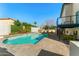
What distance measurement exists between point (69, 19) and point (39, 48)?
495 mm

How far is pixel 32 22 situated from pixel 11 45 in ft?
1.21

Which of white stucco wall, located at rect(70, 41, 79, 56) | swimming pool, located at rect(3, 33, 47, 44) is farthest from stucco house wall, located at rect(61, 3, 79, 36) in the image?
swimming pool, located at rect(3, 33, 47, 44)

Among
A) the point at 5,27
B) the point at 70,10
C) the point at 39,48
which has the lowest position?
the point at 39,48

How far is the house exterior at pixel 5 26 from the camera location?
10.2ft

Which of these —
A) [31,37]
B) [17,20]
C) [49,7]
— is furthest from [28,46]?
[49,7]

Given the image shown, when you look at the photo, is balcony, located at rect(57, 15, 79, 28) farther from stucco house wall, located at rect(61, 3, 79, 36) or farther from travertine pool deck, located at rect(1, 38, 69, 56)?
travertine pool deck, located at rect(1, 38, 69, 56)

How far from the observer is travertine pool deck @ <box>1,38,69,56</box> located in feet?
10.2

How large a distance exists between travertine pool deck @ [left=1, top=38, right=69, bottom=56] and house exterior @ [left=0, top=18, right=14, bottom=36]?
0.15m

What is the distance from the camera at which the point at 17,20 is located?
312 cm

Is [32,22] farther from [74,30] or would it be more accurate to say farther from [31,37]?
[74,30]

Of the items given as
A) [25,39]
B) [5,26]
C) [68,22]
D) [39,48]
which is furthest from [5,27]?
[68,22]

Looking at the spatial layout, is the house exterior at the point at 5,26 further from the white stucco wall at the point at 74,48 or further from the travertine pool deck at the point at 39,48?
the white stucco wall at the point at 74,48

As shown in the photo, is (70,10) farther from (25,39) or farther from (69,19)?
(25,39)

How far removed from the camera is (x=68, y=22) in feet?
10.3
